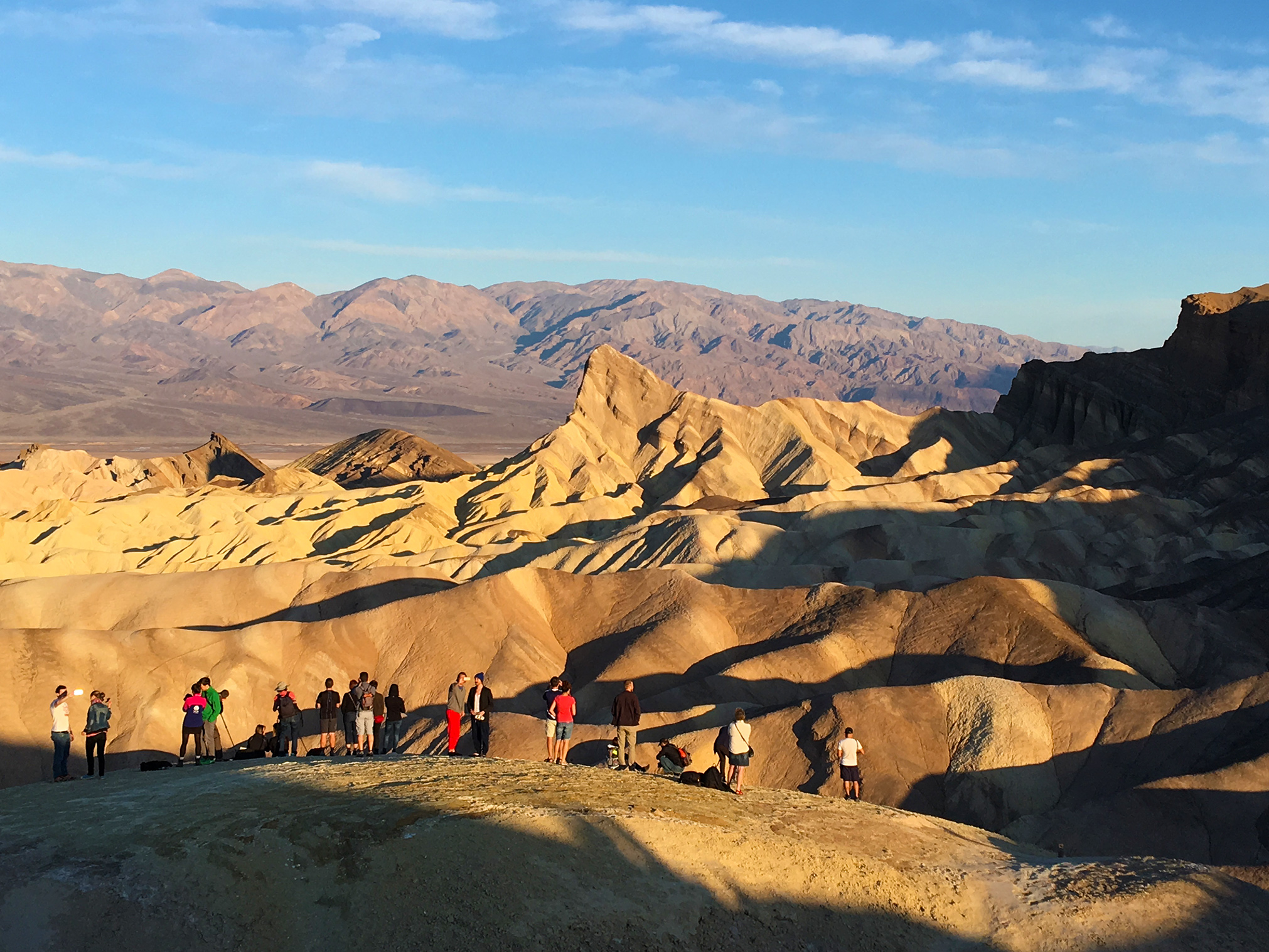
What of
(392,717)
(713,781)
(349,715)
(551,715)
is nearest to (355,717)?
(349,715)

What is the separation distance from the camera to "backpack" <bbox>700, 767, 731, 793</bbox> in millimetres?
17109

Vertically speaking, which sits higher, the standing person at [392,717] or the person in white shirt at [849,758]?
the standing person at [392,717]

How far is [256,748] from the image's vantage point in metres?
20.2

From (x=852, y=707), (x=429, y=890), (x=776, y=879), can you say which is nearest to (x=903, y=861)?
(x=776, y=879)

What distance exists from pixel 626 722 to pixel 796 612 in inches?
671

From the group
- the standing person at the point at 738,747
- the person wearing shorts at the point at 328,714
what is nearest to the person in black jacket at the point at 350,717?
the person wearing shorts at the point at 328,714

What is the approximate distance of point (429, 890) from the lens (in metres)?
12.5

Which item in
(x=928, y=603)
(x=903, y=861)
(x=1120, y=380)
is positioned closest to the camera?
(x=903, y=861)

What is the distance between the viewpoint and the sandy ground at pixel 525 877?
12.0 meters

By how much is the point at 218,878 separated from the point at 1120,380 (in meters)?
78.0

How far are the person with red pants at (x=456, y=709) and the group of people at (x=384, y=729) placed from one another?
1 cm

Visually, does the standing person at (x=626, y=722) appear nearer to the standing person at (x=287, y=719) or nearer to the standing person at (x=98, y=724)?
the standing person at (x=287, y=719)

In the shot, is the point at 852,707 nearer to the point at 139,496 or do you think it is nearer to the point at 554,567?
the point at 554,567

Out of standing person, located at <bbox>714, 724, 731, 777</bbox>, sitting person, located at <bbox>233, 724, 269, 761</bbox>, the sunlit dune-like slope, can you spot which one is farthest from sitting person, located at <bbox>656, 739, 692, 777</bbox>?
the sunlit dune-like slope
